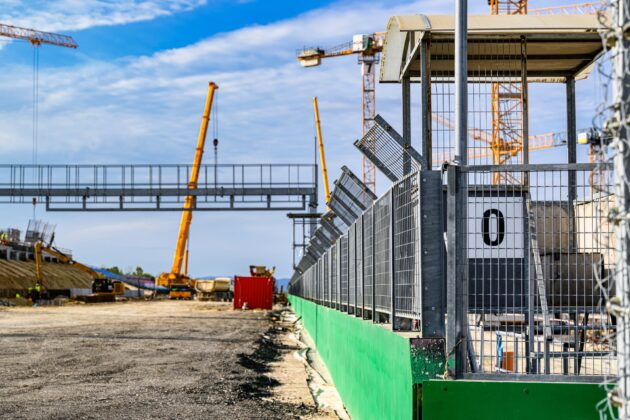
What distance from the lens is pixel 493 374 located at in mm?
5496

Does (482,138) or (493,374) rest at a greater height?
(482,138)

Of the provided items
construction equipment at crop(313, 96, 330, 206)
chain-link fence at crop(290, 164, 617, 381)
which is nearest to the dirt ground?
chain-link fence at crop(290, 164, 617, 381)

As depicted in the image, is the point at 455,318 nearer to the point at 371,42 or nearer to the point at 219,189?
the point at 219,189

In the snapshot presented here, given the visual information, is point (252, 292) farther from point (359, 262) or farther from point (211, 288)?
point (359, 262)

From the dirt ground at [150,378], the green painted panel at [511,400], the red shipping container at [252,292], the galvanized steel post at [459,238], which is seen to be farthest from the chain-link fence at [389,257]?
the red shipping container at [252,292]

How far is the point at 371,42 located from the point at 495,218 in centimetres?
9820

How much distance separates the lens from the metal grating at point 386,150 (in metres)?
6.96

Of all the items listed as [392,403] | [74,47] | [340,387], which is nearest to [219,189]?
[340,387]

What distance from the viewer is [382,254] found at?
801 cm

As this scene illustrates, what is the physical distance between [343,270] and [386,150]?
5.17 m

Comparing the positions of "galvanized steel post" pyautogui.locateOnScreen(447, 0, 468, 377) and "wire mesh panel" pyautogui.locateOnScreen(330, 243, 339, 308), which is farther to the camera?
"wire mesh panel" pyautogui.locateOnScreen(330, 243, 339, 308)

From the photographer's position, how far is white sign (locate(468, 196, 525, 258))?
5.86 m

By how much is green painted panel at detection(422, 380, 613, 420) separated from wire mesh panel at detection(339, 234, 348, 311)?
6462 millimetres

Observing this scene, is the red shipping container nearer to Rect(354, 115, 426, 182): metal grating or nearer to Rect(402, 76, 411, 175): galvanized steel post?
Rect(402, 76, 411, 175): galvanized steel post
